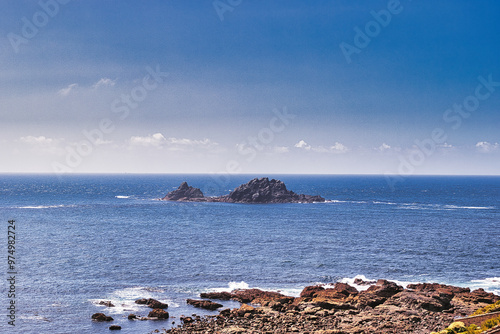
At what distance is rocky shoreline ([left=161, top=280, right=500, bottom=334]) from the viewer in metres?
40.2

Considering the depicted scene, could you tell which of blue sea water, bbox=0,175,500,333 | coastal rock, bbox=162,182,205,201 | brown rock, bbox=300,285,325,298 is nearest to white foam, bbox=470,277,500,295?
blue sea water, bbox=0,175,500,333

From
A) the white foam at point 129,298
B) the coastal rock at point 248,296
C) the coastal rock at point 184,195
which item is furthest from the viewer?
the coastal rock at point 184,195

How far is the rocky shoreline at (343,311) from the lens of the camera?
40.2 metres

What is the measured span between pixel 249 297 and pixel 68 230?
227 feet

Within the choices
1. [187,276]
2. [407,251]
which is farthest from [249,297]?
[407,251]

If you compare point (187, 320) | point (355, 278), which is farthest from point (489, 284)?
point (187, 320)

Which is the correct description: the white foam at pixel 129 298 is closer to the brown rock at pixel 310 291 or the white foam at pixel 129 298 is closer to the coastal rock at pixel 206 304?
the coastal rock at pixel 206 304

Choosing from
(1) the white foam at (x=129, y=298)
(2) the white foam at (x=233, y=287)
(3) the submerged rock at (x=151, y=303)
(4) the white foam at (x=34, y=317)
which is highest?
(3) the submerged rock at (x=151, y=303)

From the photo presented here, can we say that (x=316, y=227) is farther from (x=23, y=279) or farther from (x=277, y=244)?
(x=23, y=279)

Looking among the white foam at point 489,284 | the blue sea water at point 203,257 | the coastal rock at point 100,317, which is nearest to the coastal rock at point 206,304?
the blue sea water at point 203,257

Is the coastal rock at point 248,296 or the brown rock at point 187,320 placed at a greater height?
the coastal rock at point 248,296

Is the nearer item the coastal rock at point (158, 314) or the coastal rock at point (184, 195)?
the coastal rock at point (158, 314)

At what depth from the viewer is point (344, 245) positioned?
85.2 meters

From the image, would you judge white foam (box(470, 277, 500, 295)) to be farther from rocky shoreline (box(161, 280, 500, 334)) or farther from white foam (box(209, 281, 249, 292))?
white foam (box(209, 281, 249, 292))
